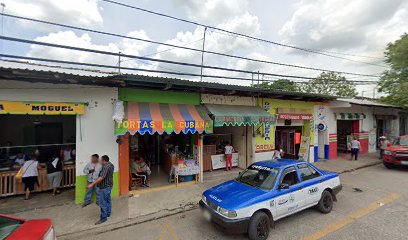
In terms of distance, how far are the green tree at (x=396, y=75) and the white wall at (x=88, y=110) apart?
58.1ft

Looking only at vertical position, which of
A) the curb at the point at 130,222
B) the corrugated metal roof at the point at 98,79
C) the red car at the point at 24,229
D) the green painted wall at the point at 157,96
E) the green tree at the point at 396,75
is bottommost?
the curb at the point at 130,222

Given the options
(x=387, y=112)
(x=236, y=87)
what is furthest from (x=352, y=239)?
(x=387, y=112)

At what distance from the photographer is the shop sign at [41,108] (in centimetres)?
560

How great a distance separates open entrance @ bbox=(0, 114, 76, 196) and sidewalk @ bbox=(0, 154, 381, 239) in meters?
0.52

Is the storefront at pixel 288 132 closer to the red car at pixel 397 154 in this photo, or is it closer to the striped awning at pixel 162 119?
the red car at pixel 397 154

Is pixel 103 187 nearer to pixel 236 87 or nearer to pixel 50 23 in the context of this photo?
pixel 50 23

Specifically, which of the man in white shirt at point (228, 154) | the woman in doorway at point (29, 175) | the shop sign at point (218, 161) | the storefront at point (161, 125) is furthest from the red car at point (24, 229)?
the man in white shirt at point (228, 154)

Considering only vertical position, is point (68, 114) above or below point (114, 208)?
above

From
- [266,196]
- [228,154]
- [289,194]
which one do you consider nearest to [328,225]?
[289,194]

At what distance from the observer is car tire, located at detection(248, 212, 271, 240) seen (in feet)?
13.8

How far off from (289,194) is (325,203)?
165 centimetres

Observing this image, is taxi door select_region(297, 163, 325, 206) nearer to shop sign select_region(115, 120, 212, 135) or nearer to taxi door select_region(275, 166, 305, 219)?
taxi door select_region(275, 166, 305, 219)

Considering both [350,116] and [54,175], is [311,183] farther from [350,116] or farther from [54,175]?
[350,116]

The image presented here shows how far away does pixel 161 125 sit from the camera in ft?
21.6
